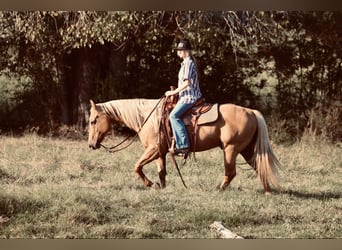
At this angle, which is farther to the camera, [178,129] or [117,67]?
[117,67]

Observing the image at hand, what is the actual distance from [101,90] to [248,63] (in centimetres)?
118

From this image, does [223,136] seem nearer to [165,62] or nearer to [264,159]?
[264,159]

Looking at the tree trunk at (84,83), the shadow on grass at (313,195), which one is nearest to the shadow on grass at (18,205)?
the tree trunk at (84,83)

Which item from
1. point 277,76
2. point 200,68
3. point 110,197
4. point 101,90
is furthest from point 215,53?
point 110,197

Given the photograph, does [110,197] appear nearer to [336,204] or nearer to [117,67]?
[117,67]

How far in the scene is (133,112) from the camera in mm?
5652

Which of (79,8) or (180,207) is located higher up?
(79,8)

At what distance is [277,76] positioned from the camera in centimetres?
597

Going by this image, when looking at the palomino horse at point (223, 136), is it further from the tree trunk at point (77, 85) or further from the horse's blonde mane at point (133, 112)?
the tree trunk at point (77, 85)

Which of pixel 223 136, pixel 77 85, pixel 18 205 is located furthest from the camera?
pixel 77 85

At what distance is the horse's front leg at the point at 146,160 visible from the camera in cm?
562

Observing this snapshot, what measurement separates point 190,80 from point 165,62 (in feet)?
1.05

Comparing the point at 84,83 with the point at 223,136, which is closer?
the point at 223,136

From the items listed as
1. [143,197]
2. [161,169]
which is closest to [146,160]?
[161,169]
